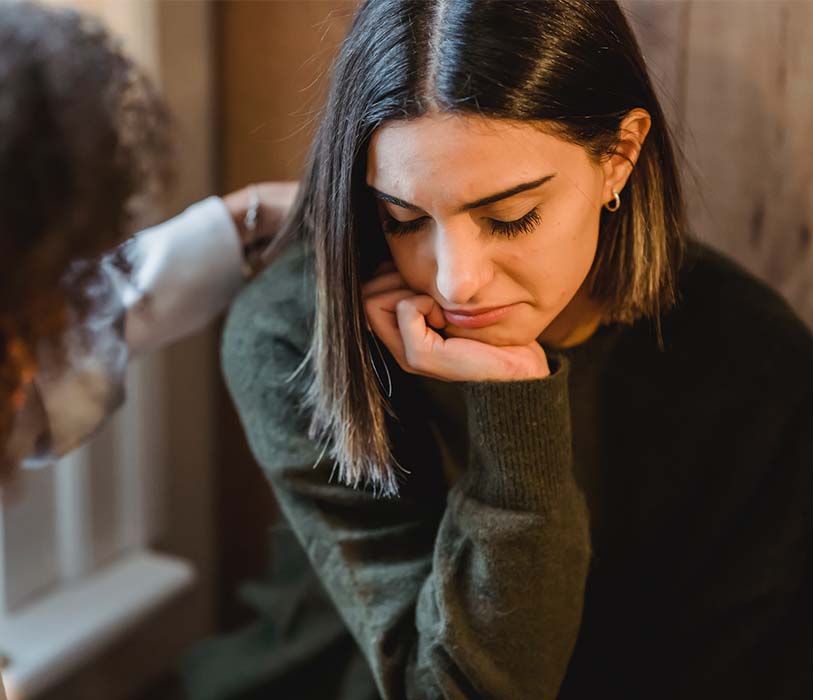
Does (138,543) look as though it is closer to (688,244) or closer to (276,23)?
(276,23)

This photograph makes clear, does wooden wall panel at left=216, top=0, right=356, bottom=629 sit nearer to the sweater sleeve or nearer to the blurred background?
the blurred background

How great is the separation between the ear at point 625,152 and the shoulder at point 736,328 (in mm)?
177

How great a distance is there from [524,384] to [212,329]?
2.45 ft

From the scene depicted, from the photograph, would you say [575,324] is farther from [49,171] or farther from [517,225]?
[49,171]

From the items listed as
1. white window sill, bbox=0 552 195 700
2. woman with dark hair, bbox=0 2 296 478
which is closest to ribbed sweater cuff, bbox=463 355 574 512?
woman with dark hair, bbox=0 2 296 478

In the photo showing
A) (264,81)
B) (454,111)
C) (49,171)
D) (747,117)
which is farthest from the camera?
(264,81)

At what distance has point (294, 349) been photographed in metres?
1.02

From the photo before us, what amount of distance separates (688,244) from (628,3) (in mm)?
329

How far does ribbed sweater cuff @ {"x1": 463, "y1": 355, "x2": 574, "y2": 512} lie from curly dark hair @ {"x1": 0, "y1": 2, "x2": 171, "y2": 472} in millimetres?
353

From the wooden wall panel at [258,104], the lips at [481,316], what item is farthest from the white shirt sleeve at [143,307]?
the lips at [481,316]

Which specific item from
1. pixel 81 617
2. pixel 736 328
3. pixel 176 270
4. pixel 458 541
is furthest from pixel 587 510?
pixel 81 617

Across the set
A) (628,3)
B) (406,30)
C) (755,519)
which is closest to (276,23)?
(628,3)

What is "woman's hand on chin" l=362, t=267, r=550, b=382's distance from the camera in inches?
34.9

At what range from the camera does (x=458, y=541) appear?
0.91 metres
